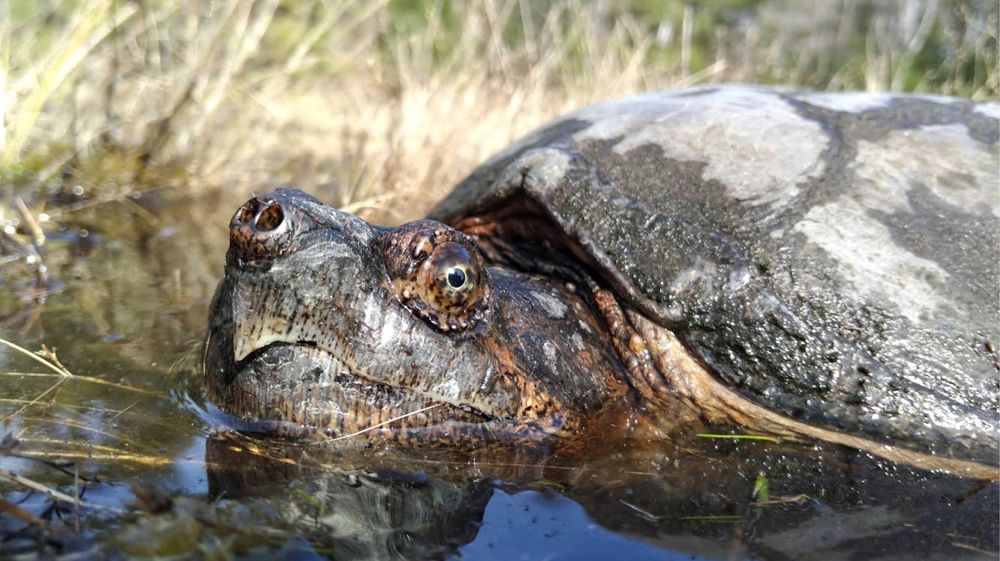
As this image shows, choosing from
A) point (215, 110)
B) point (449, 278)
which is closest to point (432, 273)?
point (449, 278)

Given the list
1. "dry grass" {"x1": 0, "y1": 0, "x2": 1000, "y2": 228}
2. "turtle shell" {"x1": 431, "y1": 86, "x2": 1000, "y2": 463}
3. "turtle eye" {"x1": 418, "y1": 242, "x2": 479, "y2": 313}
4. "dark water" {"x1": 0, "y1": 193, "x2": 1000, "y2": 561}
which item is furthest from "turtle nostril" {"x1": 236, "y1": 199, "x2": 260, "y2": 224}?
"dry grass" {"x1": 0, "y1": 0, "x2": 1000, "y2": 228}

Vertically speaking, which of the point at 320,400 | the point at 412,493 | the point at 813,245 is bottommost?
the point at 412,493

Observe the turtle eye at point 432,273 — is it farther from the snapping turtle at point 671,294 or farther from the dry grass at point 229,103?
the dry grass at point 229,103

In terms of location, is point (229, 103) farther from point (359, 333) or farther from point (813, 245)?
point (813, 245)

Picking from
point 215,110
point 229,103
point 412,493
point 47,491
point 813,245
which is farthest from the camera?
point 229,103

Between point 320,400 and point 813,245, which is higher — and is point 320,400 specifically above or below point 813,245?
below

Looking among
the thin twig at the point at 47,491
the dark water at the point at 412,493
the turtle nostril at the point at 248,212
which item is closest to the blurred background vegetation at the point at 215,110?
the dark water at the point at 412,493

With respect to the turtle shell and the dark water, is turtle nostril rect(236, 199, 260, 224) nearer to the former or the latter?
the dark water

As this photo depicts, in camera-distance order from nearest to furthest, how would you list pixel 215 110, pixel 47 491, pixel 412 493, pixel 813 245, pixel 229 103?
1. pixel 47 491
2. pixel 412 493
3. pixel 813 245
4. pixel 215 110
5. pixel 229 103
